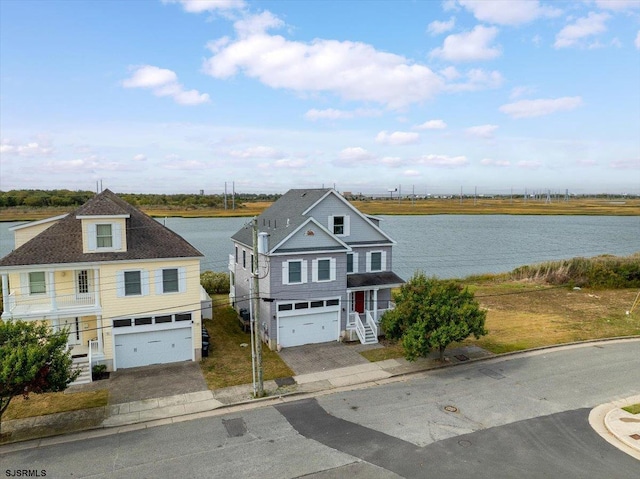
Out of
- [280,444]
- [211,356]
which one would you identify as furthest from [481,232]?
[280,444]

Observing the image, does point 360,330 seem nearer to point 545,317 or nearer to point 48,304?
point 545,317

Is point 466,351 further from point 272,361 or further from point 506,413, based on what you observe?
point 272,361

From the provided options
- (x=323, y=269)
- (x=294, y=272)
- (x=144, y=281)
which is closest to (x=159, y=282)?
(x=144, y=281)

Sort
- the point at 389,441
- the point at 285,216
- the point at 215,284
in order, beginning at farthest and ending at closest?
the point at 215,284 < the point at 285,216 < the point at 389,441

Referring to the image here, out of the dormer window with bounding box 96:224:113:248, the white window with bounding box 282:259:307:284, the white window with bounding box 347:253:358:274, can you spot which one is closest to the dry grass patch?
the dormer window with bounding box 96:224:113:248

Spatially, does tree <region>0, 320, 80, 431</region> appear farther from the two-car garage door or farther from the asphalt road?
the two-car garage door

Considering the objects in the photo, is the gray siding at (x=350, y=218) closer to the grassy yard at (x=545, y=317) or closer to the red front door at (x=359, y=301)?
the red front door at (x=359, y=301)

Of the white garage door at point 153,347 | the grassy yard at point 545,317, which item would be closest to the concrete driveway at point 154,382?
the white garage door at point 153,347
